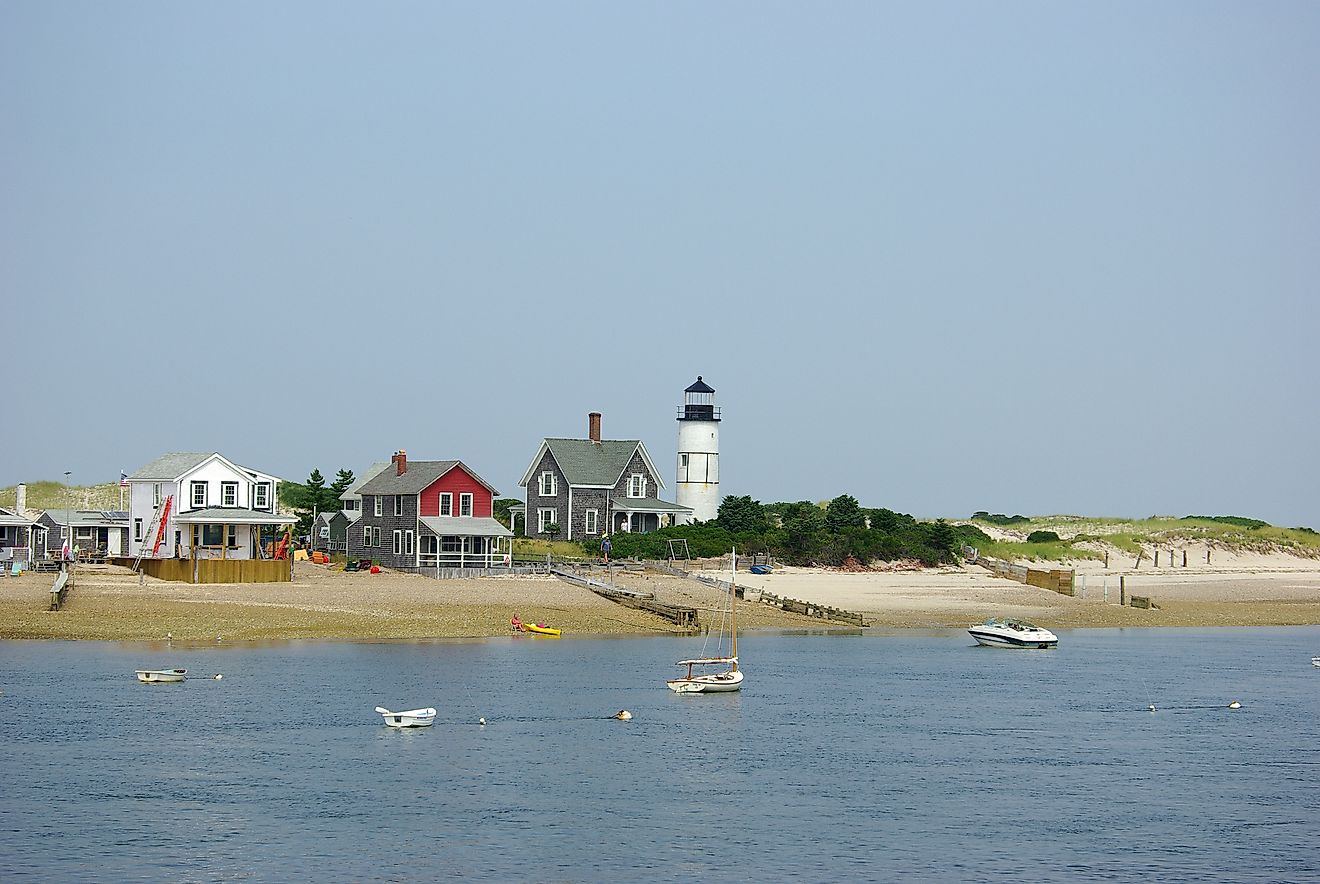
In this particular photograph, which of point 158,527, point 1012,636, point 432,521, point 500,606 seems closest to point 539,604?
point 500,606

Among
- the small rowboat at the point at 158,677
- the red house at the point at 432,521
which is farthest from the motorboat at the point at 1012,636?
the small rowboat at the point at 158,677

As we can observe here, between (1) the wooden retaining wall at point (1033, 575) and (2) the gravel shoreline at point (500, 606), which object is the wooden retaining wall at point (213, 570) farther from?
(1) the wooden retaining wall at point (1033, 575)

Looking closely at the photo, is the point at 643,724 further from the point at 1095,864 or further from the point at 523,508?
the point at 523,508

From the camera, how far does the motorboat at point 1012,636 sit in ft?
237

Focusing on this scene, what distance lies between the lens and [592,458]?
102m

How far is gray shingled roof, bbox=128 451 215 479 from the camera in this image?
76.5 m

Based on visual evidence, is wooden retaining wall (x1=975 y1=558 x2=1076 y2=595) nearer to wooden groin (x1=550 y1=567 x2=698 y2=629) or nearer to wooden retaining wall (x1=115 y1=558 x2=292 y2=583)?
wooden groin (x1=550 y1=567 x2=698 y2=629)

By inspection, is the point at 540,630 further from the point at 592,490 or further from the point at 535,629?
the point at 592,490

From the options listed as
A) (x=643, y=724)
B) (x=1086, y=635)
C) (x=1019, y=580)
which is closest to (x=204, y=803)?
(x=643, y=724)

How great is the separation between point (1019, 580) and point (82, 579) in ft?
177

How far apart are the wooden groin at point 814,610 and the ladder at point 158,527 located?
3032cm

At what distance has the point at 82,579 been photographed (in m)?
72.5

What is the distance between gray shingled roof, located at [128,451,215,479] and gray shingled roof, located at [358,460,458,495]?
37.3ft

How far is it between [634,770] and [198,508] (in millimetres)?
42248
